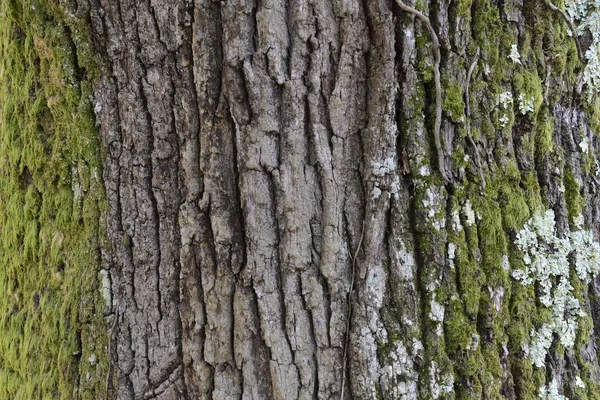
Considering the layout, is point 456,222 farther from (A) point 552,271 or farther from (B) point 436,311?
(A) point 552,271

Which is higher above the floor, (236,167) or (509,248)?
(236,167)

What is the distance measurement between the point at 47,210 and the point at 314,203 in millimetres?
924

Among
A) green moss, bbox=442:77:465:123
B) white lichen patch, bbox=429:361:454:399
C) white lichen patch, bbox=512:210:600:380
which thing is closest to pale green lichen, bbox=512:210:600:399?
white lichen patch, bbox=512:210:600:380

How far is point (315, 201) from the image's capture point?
4.95ft

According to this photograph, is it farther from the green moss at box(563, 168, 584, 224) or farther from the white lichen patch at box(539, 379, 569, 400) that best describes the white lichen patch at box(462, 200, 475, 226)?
the white lichen patch at box(539, 379, 569, 400)

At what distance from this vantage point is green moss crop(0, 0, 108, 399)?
5.43 feet

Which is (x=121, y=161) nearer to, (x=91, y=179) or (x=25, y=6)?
(x=91, y=179)

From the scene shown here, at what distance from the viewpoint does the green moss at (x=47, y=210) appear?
5.43ft

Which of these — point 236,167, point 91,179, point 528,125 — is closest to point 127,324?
point 91,179

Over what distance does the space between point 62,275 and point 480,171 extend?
1.35 metres

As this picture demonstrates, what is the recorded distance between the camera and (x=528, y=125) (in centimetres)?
166

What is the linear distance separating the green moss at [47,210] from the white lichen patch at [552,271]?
1296 millimetres

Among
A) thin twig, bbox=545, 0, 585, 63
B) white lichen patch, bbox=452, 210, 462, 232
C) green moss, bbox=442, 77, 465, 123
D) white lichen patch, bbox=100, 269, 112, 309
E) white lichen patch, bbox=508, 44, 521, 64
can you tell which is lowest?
white lichen patch, bbox=100, 269, 112, 309

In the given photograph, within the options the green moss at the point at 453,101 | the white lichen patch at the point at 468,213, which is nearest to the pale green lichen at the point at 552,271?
the white lichen patch at the point at 468,213
